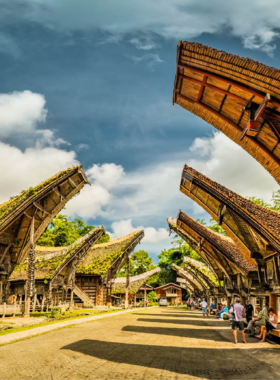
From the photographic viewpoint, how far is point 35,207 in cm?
1805

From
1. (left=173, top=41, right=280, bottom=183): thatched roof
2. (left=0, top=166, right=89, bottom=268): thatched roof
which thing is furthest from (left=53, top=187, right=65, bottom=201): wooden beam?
(left=173, top=41, right=280, bottom=183): thatched roof

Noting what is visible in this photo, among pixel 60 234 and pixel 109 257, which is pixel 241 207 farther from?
pixel 60 234

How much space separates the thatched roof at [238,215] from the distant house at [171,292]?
202 feet

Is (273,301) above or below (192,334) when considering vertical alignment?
above

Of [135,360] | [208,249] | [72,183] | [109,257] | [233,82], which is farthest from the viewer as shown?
[109,257]

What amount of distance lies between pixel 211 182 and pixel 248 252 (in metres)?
4.29

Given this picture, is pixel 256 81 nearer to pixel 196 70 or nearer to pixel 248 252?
pixel 196 70

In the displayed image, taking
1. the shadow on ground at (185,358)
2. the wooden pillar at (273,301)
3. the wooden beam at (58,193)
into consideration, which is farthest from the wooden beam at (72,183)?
the wooden pillar at (273,301)

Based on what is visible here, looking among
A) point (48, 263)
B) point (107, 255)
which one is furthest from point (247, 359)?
point (107, 255)

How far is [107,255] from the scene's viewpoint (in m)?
38.8

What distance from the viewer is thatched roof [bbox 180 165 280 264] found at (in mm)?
11680

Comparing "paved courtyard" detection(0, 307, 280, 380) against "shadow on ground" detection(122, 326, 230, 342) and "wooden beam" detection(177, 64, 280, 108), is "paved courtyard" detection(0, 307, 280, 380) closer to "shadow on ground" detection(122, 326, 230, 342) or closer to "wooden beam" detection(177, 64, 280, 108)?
"shadow on ground" detection(122, 326, 230, 342)

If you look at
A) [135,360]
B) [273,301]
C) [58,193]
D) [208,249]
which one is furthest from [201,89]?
[208,249]

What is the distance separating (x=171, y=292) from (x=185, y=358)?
226 feet
